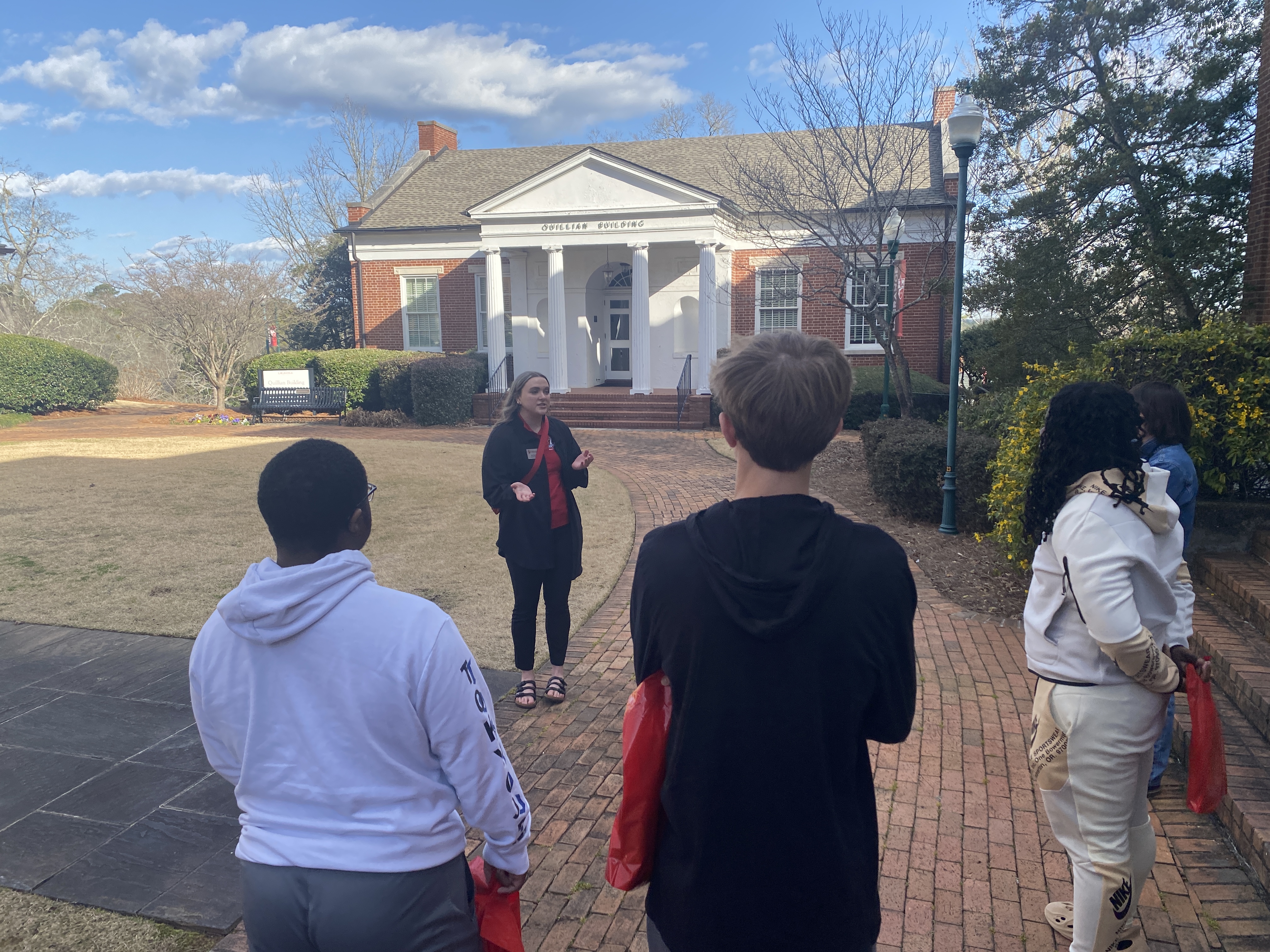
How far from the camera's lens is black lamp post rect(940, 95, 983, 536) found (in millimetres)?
8742

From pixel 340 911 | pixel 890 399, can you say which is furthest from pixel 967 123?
pixel 890 399

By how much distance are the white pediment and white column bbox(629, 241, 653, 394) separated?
1.15 metres

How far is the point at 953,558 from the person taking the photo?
8016 mm

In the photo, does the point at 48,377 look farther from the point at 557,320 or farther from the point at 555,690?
the point at 555,690

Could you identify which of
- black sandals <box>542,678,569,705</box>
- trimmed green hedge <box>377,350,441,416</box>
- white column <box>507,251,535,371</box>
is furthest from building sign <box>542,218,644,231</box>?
black sandals <box>542,678,569,705</box>

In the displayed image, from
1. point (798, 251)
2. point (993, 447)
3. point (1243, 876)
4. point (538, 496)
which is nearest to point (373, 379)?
point (798, 251)

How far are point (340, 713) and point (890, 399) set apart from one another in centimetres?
1768

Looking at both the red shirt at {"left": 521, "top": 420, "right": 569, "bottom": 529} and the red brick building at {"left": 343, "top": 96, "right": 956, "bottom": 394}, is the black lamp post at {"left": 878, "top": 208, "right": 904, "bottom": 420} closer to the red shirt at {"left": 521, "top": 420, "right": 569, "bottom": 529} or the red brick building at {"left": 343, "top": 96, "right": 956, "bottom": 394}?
the red brick building at {"left": 343, "top": 96, "right": 956, "bottom": 394}

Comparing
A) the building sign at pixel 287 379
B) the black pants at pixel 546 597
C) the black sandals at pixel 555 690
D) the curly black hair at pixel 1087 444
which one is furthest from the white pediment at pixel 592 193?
the curly black hair at pixel 1087 444

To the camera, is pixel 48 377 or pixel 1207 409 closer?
pixel 1207 409

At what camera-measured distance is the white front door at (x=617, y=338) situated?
80.1 ft

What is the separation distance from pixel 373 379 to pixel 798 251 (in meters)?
11.4

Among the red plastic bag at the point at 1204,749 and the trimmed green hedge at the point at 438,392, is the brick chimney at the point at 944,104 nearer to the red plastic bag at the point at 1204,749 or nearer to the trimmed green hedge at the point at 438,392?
the trimmed green hedge at the point at 438,392

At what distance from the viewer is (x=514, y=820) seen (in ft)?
6.18
